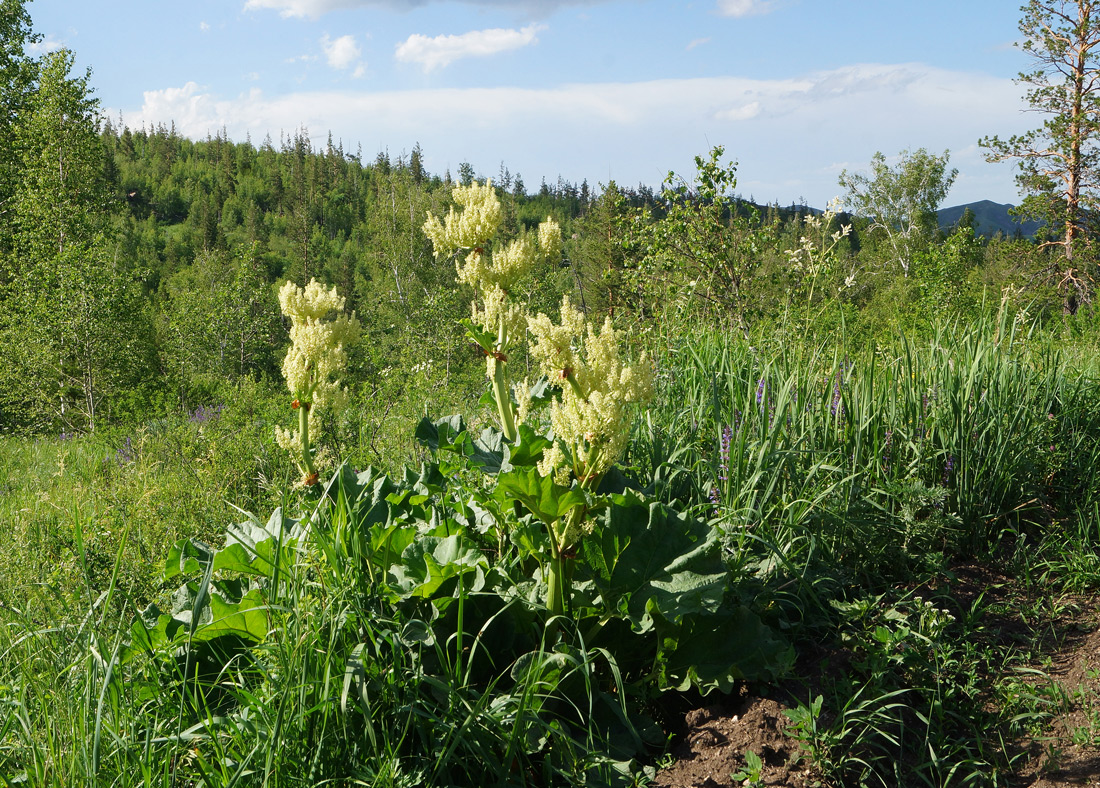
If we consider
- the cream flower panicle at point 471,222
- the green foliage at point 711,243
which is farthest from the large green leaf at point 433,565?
the green foliage at point 711,243

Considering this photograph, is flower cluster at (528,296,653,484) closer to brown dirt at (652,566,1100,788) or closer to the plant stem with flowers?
the plant stem with flowers

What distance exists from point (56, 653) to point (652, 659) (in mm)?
1898

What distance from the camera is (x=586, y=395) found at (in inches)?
86.7

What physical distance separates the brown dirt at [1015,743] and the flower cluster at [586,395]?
86 centimetres

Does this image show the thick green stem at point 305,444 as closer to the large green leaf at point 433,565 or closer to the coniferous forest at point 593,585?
the coniferous forest at point 593,585

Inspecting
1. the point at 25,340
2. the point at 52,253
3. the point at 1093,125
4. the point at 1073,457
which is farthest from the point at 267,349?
the point at 1073,457

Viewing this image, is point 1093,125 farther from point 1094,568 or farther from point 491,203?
point 491,203

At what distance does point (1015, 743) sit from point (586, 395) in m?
1.69

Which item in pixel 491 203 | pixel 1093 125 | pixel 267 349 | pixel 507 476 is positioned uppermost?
pixel 1093 125

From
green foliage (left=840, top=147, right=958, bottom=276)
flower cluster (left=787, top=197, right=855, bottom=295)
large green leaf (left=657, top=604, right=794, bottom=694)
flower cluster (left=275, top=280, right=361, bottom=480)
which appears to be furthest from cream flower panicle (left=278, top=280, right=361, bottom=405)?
green foliage (left=840, top=147, right=958, bottom=276)

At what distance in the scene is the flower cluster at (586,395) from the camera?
202 cm

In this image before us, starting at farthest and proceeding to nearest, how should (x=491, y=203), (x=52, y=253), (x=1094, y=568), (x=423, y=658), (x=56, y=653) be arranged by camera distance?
1. (x=52, y=253)
2. (x=1094, y=568)
3. (x=491, y=203)
4. (x=56, y=653)
5. (x=423, y=658)

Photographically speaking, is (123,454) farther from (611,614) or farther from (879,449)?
(879,449)

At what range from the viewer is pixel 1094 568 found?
293 cm
